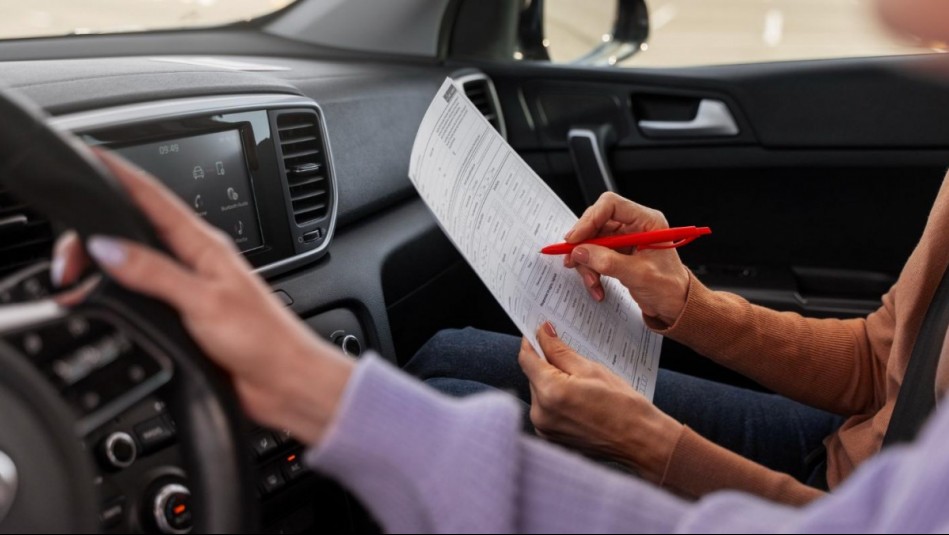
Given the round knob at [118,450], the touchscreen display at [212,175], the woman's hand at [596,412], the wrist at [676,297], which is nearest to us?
the round knob at [118,450]

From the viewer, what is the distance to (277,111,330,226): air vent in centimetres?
118

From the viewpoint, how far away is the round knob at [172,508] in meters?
0.78

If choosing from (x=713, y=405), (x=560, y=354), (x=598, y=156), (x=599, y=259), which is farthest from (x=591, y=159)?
(x=560, y=354)

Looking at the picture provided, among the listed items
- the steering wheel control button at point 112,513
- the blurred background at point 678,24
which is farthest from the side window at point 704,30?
the steering wheel control button at point 112,513

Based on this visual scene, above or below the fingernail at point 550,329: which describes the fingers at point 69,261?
above

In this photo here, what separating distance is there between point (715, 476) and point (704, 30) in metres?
1.32

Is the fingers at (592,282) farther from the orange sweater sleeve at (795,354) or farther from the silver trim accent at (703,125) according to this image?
the silver trim accent at (703,125)

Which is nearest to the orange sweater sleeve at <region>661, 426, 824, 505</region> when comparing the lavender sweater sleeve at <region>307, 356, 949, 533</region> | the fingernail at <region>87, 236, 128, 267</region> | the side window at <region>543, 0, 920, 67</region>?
the lavender sweater sleeve at <region>307, 356, 949, 533</region>

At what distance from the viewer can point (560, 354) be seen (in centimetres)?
93

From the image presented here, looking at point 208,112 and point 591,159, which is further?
point 591,159

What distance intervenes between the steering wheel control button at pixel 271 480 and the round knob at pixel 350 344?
0.64 ft

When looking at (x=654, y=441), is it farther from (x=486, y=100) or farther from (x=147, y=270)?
(x=486, y=100)

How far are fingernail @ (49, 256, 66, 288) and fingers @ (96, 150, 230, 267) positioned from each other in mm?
56

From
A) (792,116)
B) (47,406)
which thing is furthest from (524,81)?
(47,406)
